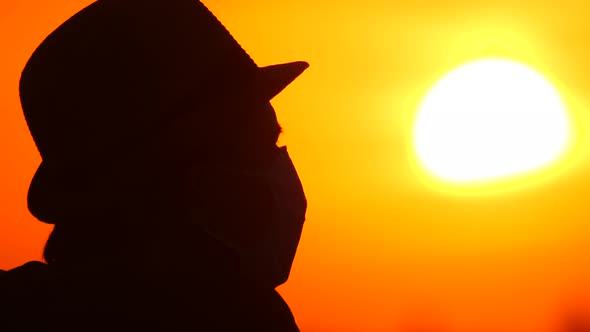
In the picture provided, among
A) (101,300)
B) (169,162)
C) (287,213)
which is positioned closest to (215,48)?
(169,162)

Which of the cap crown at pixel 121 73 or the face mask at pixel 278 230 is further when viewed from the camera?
the face mask at pixel 278 230

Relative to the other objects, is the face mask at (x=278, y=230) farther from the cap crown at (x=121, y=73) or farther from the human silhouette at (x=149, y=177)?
the cap crown at (x=121, y=73)

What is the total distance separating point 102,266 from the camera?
11.6 feet

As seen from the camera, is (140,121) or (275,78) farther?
(275,78)

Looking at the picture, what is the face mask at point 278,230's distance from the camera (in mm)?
3805

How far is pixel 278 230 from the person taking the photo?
4008 mm

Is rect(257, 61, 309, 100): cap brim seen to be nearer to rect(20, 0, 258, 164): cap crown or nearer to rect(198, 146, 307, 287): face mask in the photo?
rect(20, 0, 258, 164): cap crown

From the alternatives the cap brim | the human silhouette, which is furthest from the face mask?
the cap brim

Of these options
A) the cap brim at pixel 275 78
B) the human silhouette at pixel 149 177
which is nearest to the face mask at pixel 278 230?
the human silhouette at pixel 149 177

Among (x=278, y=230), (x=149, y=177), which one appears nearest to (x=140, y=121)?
(x=149, y=177)

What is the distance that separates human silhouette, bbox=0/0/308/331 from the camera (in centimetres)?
351

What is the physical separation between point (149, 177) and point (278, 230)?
2.18ft

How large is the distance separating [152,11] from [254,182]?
0.81m

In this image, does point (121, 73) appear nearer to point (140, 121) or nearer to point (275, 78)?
point (140, 121)
